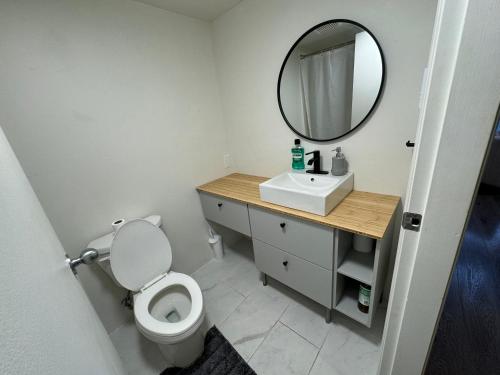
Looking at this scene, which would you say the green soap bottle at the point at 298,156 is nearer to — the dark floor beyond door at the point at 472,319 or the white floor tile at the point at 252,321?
the white floor tile at the point at 252,321

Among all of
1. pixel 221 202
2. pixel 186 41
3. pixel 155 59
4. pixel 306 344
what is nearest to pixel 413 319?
pixel 306 344

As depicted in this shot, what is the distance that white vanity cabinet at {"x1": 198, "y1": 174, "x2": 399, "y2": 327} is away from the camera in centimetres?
105

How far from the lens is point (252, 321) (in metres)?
1.43

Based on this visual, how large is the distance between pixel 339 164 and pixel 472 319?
4.13 feet

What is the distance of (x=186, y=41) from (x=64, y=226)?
1561 millimetres

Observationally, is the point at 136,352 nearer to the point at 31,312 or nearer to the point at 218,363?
the point at 218,363

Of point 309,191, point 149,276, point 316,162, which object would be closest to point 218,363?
point 149,276

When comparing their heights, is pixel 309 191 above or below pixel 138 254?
above

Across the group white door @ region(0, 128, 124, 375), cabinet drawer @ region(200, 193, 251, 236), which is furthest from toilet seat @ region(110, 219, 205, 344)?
white door @ region(0, 128, 124, 375)

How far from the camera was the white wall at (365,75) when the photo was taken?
109cm

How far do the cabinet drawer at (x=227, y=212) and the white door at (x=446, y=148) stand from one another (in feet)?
3.30

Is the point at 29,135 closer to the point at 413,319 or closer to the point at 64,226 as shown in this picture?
the point at 64,226

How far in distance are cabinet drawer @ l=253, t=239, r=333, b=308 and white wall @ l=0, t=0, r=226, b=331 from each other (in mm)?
780

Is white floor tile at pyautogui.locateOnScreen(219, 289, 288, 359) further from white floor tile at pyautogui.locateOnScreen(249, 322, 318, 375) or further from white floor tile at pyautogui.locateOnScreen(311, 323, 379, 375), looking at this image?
white floor tile at pyautogui.locateOnScreen(311, 323, 379, 375)
